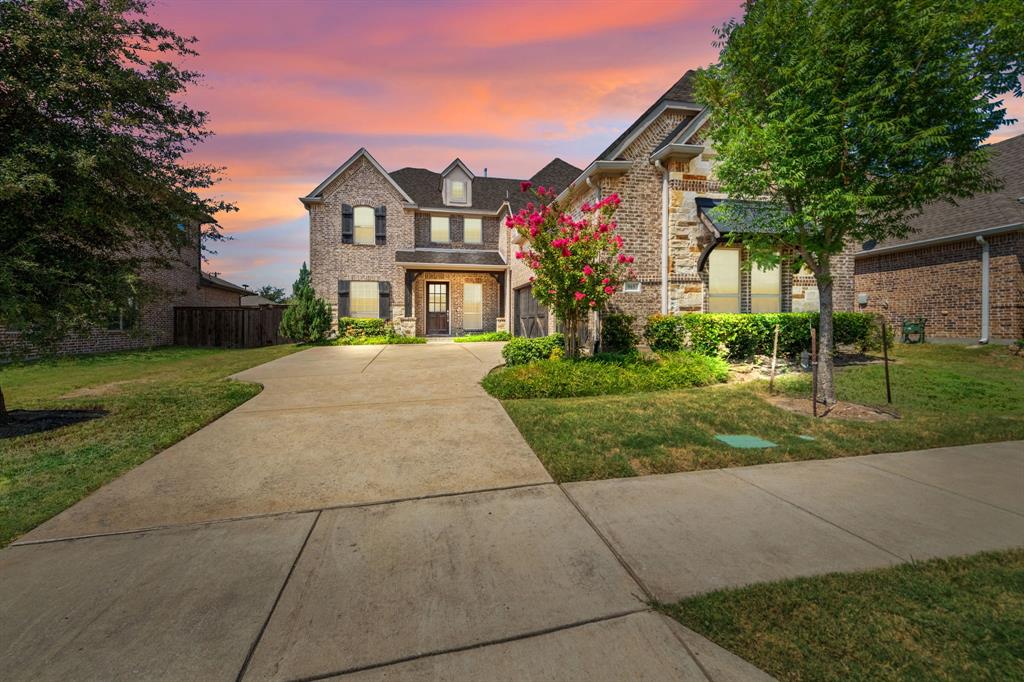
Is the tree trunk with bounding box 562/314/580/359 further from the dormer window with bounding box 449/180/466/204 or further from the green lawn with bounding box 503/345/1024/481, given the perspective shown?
the dormer window with bounding box 449/180/466/204

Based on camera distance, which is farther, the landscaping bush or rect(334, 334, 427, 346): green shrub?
rect(334, 334, 427, 346): green shrub

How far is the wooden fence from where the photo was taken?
1847cm

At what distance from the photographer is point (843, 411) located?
6527 millimetres

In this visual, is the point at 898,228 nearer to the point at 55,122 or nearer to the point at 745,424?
the point at 745,424

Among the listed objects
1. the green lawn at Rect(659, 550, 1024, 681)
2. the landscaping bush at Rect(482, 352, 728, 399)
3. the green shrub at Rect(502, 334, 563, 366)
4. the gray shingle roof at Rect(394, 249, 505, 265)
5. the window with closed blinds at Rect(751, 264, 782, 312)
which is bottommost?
the green lawn at Rect(659, 550, 1024, 681)

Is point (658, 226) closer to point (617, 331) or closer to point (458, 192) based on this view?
point (617, 331)

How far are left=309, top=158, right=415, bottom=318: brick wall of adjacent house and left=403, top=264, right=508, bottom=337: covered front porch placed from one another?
137 cm

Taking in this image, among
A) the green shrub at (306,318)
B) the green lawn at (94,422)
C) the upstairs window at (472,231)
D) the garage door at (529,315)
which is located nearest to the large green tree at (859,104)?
the garage door at (529,315)

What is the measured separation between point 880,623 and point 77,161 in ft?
27.7

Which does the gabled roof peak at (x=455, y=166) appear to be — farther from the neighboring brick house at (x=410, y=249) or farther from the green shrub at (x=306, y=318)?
the green shrub at (x=306, y=318)

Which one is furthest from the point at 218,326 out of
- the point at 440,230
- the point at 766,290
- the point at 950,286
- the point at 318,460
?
the point at 950,286

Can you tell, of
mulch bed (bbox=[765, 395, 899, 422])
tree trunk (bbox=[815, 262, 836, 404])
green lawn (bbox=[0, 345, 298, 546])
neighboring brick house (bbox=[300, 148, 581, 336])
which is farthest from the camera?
neighboring brick house (bbox=[300, 148, 581, 336])

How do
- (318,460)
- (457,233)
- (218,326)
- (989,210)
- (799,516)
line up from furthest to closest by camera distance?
(457,233) < (218,326) < (989,210) < (318,460) < (799,516)

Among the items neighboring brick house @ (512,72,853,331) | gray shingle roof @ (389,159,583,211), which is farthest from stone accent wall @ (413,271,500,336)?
neighboring brick house @ (512,72,853,331)
